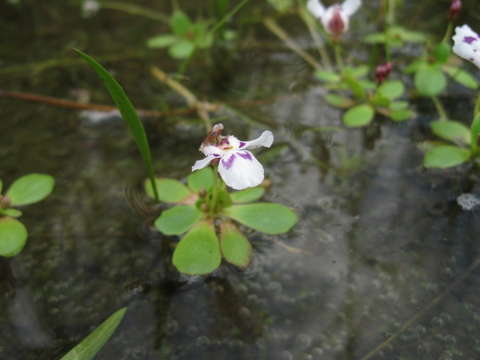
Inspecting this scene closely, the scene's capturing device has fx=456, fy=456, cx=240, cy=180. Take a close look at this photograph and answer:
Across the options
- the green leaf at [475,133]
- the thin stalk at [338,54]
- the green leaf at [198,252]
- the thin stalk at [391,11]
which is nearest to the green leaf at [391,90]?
the thin stalk at [338,54]

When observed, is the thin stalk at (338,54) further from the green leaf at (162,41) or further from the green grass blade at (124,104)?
the green grass blade at (124,104)

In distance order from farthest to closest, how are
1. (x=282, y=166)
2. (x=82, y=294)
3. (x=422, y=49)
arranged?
(x=422, y=49), (x=282, y=166), (x=82, y=294)

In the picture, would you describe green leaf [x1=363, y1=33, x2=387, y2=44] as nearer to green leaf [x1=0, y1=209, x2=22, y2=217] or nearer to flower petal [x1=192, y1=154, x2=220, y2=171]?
flower petal [x1=192, y1=154, x2=220, y2=171]

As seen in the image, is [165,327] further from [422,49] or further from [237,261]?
[422,49]

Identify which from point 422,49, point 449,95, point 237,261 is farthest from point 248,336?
point 422,49

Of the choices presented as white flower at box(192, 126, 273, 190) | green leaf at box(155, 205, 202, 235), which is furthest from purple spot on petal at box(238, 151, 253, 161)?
green leaf at box(155, 205, 202, 235)

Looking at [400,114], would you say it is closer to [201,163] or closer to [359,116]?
[359,116]

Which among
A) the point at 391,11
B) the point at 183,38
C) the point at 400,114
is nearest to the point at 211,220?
the point at 400,114
